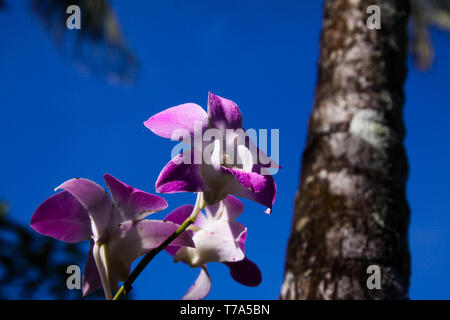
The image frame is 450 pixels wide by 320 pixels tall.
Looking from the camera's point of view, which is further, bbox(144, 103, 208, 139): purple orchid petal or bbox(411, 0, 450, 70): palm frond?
bbox(411, 0, 450, 70): palm frond

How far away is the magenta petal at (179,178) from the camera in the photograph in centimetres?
37

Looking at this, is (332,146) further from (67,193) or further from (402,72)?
(67,193)

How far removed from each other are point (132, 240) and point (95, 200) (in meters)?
0.05

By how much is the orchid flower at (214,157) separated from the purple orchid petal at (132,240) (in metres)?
0.04

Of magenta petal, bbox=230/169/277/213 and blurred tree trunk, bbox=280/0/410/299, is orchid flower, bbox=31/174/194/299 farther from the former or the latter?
blurred tree trunk, bbox=280/0/410/299

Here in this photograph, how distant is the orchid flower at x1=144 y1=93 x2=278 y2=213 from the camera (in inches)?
14.6

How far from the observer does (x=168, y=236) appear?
1.30ft

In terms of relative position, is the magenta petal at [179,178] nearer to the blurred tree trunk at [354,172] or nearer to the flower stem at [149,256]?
the flower stem at [149,256]

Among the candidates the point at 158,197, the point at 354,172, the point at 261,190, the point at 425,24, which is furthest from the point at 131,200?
the point at 425,24

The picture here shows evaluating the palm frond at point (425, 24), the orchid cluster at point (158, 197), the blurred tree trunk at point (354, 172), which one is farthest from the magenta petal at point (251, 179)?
the palm frond at point (425, 24)

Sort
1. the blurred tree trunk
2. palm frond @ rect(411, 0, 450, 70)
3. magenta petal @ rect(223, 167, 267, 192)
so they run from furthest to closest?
palm frond @ rect(411, 0, 450, 70)
the blurred tree trunk
magenta petal @ rect(223, 167, 267, 192)

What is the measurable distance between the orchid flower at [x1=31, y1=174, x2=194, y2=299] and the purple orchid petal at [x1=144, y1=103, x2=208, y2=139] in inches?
2.6

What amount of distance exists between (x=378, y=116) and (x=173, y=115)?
93 cm

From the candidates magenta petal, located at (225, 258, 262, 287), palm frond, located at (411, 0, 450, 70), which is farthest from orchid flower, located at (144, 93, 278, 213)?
palm frond, located at (411, 0, 450, 70)
